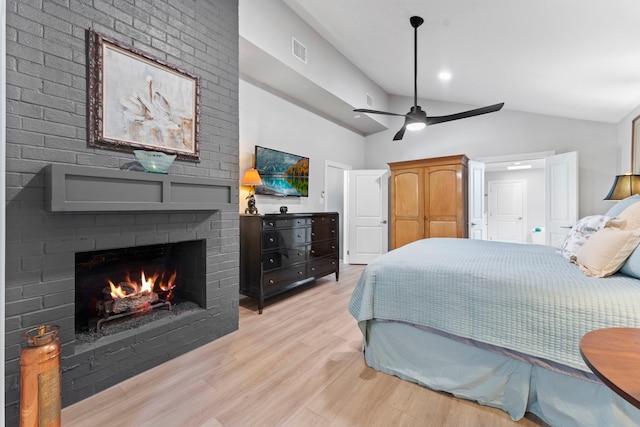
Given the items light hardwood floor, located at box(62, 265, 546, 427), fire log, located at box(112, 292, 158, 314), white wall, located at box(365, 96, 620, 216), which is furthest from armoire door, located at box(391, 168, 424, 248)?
fire log, located at box(112, 292, 158, 314)

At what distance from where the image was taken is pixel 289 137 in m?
4.13

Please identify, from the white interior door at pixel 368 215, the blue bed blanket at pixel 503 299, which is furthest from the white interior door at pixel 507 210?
the blue bed blanket at pixel 503 299

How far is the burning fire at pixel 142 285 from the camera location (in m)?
2.12

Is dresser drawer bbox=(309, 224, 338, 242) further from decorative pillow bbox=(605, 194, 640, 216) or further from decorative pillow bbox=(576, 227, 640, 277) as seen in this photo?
decorative pillow bbox=(605, 194, 640, 216)

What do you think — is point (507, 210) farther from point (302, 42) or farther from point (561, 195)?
point (302, 42)

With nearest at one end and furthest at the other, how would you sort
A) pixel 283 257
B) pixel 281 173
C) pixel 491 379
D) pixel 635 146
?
pixel 491 379
pixel 635 146
pixel 283 257
pixel 281 173

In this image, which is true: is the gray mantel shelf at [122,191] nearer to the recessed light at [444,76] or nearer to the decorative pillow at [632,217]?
the decorative pillow at [632,217]

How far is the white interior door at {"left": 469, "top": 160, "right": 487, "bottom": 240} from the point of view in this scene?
15.5 feet

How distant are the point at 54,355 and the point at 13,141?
3.55 ft

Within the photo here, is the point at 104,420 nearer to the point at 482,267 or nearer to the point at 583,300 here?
the point at 482,267

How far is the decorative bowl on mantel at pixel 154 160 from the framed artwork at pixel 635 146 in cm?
469

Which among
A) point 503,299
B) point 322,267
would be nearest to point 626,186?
point 503,299

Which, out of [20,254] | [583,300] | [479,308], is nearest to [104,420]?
[20,254]

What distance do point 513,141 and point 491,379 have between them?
14.2 ft
